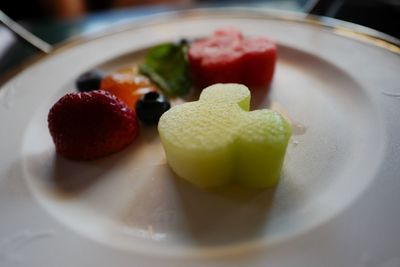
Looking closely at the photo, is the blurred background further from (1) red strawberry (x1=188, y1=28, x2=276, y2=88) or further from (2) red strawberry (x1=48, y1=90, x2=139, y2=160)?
(2) red strawberry (x1=48, y1=90, x2=139, y2=160)

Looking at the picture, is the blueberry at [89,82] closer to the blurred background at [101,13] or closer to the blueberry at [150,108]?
the blueberry at [150,108]

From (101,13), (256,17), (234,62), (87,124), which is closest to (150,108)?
(87,124)

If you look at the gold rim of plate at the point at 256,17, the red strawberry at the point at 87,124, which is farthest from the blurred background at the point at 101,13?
the red strawberry at the point at 87,124

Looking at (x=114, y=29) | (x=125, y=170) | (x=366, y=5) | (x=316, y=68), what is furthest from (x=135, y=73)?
(x=366, y=5)

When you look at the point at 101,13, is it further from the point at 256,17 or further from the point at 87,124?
the point at 87,124

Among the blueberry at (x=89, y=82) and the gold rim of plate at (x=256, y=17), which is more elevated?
the gold rim of plate at (x=256, y=17)

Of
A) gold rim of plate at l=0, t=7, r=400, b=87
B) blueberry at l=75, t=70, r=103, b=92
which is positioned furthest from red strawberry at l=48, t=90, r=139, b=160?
gold rim of plate at l=0, t=7, r=400, b=87
